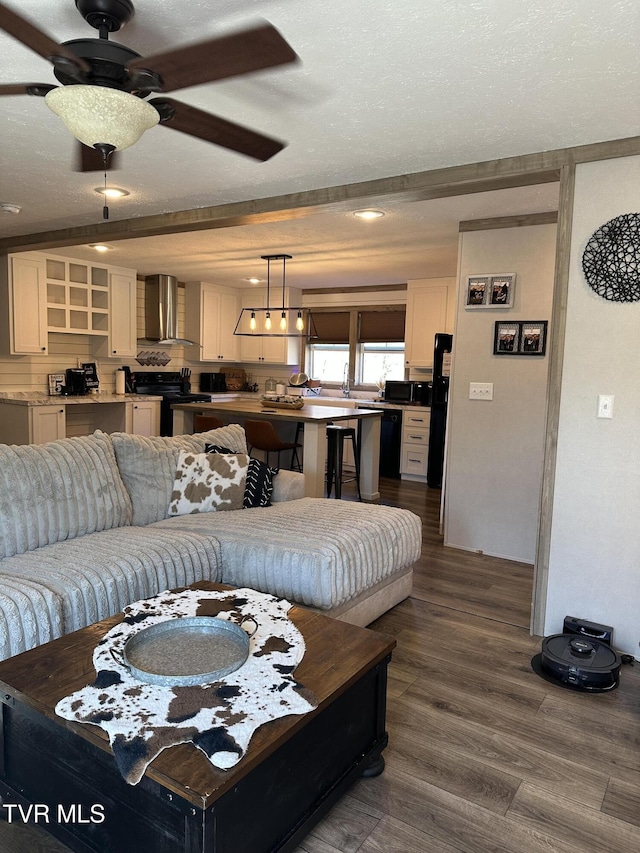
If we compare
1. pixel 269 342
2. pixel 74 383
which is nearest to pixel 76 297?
pixel 74 383

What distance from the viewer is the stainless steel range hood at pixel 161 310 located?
24.3 ft

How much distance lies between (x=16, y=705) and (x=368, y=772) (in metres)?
1.11

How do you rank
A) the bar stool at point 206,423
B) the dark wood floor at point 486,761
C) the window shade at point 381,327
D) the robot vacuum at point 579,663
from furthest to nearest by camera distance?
the window shade at point 381,327
the bar stool at point 206,423
the robot vacuum at point 579,663
the dark wood floor at point 486,761

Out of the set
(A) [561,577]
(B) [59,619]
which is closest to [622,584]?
(A) [561,577]

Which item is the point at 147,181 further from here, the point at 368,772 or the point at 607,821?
the point at 607,821

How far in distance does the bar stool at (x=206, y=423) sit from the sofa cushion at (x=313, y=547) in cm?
223

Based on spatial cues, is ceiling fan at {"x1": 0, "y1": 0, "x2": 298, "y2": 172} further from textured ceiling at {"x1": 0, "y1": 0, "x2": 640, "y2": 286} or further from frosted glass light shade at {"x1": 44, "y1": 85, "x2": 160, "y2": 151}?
textured ceiling at {"x1": 0, "y1": 0, "x2": 640, "y2": 286}

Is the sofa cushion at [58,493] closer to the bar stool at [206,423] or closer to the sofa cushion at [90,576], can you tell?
the sofa cushion at [90,576]

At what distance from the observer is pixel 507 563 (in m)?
4.15

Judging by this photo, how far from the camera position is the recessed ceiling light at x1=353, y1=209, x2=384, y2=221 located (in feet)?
13.0

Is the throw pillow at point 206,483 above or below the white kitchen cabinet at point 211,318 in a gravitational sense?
below

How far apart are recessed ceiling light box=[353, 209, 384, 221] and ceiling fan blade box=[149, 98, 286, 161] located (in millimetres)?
1743

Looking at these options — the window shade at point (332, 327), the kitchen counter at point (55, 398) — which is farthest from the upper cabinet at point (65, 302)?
the window shade at point (332, 327)

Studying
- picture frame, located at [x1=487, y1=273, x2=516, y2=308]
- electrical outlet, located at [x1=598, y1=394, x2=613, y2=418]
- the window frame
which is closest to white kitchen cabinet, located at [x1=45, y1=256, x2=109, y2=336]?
the window frame
